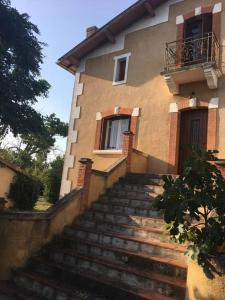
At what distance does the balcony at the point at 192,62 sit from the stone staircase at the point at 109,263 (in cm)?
432

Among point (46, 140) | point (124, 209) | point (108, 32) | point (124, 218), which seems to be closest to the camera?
point (124, 218)

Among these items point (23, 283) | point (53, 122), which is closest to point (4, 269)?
point (23, 283)

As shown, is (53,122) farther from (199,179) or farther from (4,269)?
(199,179)

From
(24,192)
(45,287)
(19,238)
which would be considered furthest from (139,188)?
(24,192)

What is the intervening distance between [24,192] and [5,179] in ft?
4.34

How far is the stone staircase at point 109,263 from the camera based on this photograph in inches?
197

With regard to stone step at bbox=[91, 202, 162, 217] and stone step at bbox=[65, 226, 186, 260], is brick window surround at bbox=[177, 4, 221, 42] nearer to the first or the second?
stone step at bbox=[91, 202, 162, 217]

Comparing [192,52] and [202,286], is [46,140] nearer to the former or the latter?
[192,52]

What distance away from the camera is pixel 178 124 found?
33.8 ft

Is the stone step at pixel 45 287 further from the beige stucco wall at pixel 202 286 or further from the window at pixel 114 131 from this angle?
the window at pixel 114 131

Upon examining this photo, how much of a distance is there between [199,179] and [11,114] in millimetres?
13342

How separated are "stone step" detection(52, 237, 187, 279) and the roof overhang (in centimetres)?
880

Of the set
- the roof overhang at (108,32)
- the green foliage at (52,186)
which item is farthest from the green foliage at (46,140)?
the roof overhang at (108,32)

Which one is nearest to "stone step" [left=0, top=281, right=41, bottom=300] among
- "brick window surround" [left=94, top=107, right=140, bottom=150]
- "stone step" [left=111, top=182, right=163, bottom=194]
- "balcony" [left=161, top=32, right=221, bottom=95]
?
"stone step" [left=111, top=182, right=163, bottom=194]
